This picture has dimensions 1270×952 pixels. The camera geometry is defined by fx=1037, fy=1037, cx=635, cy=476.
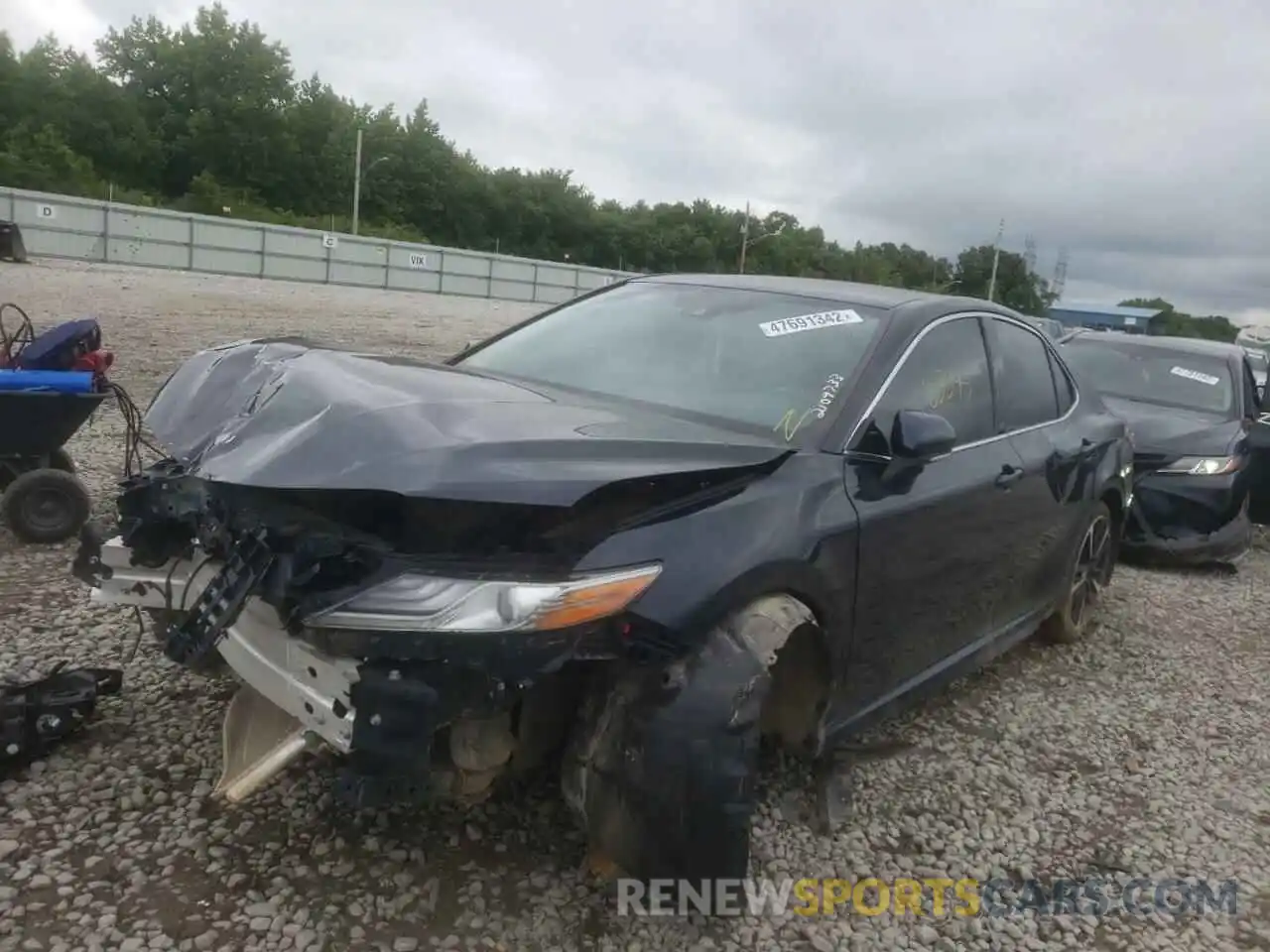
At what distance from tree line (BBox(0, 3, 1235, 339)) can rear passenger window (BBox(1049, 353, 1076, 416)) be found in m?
49.3

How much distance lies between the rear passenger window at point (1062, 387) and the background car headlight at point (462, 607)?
3.23m

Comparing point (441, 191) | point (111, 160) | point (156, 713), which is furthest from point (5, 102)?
point (156, 713)

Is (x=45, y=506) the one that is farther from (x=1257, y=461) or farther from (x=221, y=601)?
(x=1257, y=461)

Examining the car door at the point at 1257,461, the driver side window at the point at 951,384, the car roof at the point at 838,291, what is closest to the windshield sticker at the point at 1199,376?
the car door at the point at 1257,461

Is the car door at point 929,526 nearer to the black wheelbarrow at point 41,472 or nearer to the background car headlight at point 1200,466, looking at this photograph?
the background car headlight at point 1200,466

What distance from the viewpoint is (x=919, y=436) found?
3.16m

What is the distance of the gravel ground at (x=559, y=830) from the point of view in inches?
102

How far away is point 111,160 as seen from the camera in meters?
59.5

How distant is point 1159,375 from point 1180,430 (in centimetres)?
106

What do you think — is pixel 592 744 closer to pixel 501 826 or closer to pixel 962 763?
pixel 501 826

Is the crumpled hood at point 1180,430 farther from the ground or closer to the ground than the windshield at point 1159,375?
closer to the ground

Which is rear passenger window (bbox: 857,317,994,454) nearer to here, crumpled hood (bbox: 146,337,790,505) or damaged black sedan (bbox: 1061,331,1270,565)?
crumpled hood (bbox: 146,337,790,505)

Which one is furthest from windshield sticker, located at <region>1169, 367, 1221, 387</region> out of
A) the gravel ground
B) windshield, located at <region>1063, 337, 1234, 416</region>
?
the gravel ground

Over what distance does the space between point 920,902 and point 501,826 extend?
1.22 meters
